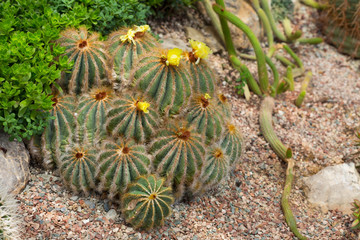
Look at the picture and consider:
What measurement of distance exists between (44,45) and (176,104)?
1.15 meters

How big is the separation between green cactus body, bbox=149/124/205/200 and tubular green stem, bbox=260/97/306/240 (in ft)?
3.08

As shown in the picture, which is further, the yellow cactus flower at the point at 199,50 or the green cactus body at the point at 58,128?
the yellow cactus flower at the point at 199,50

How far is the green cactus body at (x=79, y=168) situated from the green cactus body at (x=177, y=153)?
444 mm

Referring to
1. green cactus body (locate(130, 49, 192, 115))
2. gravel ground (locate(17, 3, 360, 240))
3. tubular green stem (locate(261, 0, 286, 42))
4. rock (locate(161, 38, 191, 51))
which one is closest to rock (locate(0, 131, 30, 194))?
gravel ground (locate(17, 3, 360, 240))

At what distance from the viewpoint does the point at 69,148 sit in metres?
3.25

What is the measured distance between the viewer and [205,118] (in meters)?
3.35

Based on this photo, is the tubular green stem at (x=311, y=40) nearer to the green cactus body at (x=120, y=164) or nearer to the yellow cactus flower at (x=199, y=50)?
the yellow cactus flower at (x=199, y=50)

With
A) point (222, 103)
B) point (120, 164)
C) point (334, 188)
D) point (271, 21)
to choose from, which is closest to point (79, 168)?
point (120, 164)

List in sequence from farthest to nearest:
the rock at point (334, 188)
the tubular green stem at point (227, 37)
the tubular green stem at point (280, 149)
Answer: the tubular green stem at point (227, 37)
the rock at point (334, 188)
the tubular green stem at point (280, 149)

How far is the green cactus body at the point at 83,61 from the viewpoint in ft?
10.9

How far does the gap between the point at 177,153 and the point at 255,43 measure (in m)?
1.91

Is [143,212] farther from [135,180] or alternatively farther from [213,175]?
[213,175]

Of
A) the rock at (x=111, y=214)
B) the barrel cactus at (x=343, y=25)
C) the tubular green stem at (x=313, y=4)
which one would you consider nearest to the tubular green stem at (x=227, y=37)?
the barrel cactus at (x=343, y=25)

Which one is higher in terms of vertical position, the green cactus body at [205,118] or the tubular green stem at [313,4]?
the tubular green stem at [313,4]
